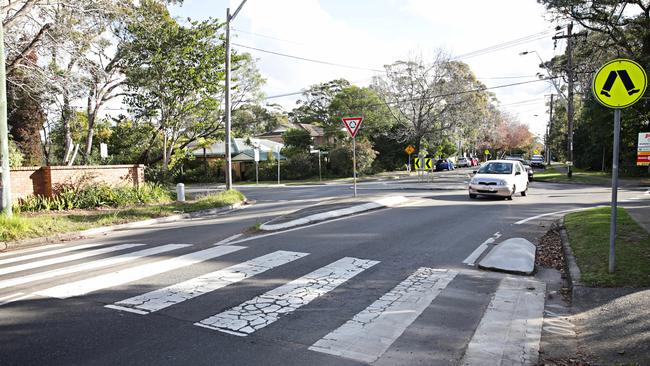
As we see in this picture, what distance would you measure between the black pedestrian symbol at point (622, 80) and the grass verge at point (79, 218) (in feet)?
39.2

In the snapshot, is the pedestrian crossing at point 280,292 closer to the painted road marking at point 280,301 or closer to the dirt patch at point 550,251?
the painted road marking at point 280,301

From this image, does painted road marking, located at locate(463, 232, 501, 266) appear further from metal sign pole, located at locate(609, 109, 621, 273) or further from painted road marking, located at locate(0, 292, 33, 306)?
painted road marking, located at locate(0, 292, 33, 306)

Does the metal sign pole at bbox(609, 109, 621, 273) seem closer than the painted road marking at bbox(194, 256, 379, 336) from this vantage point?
No

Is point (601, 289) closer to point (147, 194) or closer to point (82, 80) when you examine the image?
point (147, 194)

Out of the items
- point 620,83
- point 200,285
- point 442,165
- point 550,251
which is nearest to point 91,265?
point 200,285

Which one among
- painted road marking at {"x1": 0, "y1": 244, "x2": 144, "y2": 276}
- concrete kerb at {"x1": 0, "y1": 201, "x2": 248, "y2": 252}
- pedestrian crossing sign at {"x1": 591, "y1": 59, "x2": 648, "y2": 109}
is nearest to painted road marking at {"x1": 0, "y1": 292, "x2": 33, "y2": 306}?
painted road marking at {"x1": 0, "y1": 244, "x2": 144, "y2": 276}

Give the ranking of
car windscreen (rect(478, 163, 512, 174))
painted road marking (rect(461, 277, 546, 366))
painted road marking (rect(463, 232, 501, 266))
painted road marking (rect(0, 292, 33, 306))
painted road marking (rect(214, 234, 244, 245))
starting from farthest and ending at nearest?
1. car windscreen (rect(478, 163, 512, 174))
2. painted road marking (rect(214, 234, 244, 245))
3. painted road marking (rect(463, 232, 501, 266))
4. painted road marking (rect(0, 292, 33, 306))
5. painted road marking (rect(461, 277, 546, 366))

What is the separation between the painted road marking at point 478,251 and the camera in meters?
7.68

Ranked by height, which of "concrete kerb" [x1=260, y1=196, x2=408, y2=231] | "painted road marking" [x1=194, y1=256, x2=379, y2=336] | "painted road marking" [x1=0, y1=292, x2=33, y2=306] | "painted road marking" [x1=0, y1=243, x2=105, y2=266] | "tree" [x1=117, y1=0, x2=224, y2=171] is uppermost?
"tree" [x1=117, y1=0, x2=224, y2=171]

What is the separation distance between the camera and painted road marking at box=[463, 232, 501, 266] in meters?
7.68

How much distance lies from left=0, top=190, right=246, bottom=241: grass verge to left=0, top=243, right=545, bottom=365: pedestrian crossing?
7.57 ft

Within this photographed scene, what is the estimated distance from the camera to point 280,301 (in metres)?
5.44

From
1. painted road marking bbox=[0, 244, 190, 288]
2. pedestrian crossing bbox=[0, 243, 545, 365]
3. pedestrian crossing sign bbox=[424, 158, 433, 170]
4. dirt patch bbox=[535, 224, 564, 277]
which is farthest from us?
pedestrian crossing sign bbox=[424, 158, 433, 170]

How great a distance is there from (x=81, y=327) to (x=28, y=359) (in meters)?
0.72
